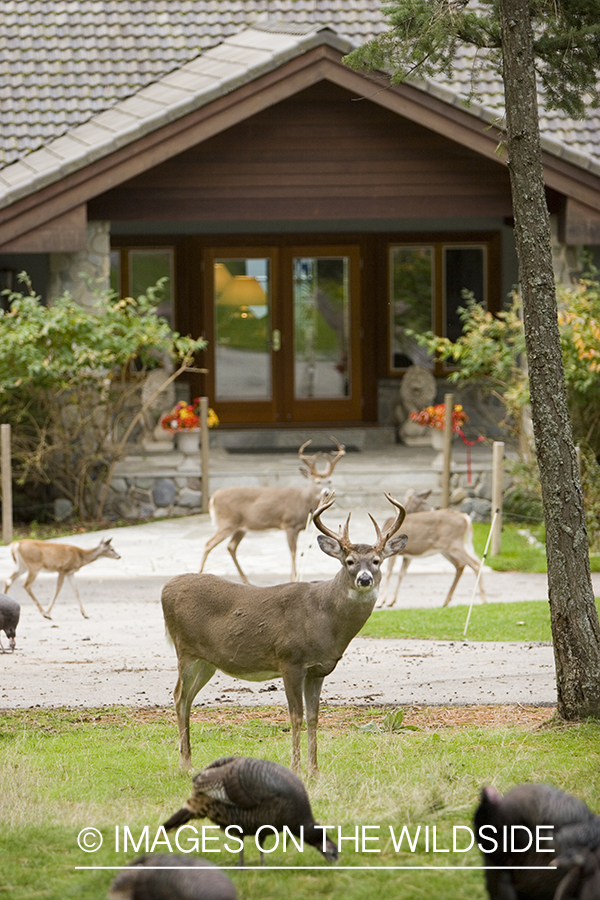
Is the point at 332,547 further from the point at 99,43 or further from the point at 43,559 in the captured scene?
the point at 99,43

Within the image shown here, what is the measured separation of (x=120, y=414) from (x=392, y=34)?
894 cm

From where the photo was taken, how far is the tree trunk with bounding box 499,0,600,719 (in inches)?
293

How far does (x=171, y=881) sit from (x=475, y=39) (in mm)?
6179

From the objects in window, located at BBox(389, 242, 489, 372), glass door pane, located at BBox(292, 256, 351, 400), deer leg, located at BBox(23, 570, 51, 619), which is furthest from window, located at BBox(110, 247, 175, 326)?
deer leg, located at BBox(23, 570, 51, 619)

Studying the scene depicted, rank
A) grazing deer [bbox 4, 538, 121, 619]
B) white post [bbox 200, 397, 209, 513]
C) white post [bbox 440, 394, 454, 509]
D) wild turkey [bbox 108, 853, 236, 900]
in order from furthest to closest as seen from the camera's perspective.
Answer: white post [bbox 200, 397, 209, 513] → white post [bbox 440, 394, 454, 509] → grazing deer [bbox 4, 538, 121, 619] → wild turkey [bbox 108, 853, 236, 900]

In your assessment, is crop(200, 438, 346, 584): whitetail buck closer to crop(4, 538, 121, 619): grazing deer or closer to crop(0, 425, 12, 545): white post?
crop(4, 538, 121, 619): grazing deer

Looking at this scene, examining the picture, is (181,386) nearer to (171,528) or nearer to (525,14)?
(171,528)

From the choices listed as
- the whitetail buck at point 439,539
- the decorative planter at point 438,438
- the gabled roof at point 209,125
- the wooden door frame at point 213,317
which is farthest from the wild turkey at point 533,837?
the wooden door frame at point 213,317

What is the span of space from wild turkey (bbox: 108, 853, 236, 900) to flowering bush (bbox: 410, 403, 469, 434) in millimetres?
13071

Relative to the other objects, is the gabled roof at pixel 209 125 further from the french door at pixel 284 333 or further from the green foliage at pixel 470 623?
the green foliage at pixel 470 623

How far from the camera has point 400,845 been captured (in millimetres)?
5070

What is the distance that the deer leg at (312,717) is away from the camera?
652cm

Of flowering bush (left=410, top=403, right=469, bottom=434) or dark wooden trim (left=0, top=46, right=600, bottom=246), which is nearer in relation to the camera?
dark wooden trim (left=0, top=46, right=600, bottom=246)

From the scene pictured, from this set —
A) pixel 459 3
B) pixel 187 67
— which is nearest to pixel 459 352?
pixel 187 67
